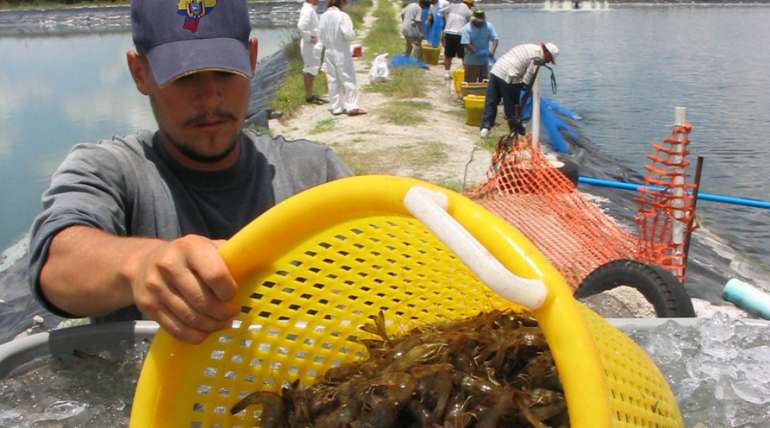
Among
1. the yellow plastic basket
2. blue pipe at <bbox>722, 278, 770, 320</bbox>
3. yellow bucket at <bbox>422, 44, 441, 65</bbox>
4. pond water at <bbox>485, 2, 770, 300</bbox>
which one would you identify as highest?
the yellow plastic basket

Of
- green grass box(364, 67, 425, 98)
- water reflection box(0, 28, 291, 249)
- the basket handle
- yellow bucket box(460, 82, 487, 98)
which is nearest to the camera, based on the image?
the basket handle

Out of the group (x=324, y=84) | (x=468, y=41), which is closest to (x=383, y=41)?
(x=324, y=84)

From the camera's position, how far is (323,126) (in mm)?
12500

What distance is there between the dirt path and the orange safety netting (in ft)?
5.50

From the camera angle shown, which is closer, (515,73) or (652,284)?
(652,284)

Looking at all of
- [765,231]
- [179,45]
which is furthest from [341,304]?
[765,231]

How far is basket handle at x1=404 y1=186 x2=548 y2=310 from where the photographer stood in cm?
97

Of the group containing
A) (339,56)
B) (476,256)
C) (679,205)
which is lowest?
(679,205)

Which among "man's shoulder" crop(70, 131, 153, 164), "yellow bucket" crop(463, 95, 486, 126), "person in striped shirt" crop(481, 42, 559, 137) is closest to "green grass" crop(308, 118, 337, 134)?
"yellow bucket" crop(463, 95, 486, 126)

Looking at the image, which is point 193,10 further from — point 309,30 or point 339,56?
point 309,30

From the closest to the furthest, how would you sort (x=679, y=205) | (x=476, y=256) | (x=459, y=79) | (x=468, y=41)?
1. (x=476, y=256)
2. (x=679, y=205)
3. (x=468, y=41)
4. (x=459, y=79)

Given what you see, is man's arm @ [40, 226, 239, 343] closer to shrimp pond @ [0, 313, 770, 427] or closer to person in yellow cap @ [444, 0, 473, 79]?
shrimp pond @ [0, 313, 770, 427]

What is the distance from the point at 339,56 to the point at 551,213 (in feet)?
23.5

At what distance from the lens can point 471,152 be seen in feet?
35.3
